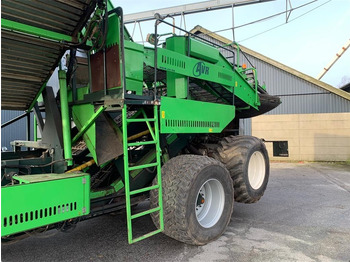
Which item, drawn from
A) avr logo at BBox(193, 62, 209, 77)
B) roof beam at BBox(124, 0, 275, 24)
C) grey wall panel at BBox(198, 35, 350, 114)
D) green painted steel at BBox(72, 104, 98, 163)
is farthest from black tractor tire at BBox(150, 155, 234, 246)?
grey wall panel at BBox(198, 35, 350, 114)

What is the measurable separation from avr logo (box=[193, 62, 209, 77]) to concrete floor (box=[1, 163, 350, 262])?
7.49 feet

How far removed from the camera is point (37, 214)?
8.50ft

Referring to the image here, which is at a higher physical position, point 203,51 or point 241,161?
point 203,51

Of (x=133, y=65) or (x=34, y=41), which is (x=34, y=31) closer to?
(x=34, y=41)

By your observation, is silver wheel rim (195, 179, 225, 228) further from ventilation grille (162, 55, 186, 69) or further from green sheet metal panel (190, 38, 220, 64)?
green sheet metal panel (190, 38, 220, 64)

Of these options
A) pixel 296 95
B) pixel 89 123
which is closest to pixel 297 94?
pixel 296 95

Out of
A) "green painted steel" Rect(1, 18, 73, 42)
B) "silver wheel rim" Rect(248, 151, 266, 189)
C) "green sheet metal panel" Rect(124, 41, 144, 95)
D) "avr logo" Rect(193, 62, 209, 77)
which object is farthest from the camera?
"silver wheel rim" Rect(248, 151, 266, 189)

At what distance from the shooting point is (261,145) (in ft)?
16.6

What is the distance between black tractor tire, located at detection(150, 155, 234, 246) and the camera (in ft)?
11.1

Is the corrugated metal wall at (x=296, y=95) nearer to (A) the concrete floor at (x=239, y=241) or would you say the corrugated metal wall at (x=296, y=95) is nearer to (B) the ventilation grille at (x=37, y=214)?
(A) the concrete floor at (x=239, y=241)

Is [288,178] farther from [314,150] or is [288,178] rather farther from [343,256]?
[343,256]

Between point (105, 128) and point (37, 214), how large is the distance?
1.19 metres

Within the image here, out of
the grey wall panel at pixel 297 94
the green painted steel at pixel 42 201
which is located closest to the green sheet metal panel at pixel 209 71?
the green painted steel at pixel 42 201

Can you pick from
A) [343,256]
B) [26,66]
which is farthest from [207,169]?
[26,66]
